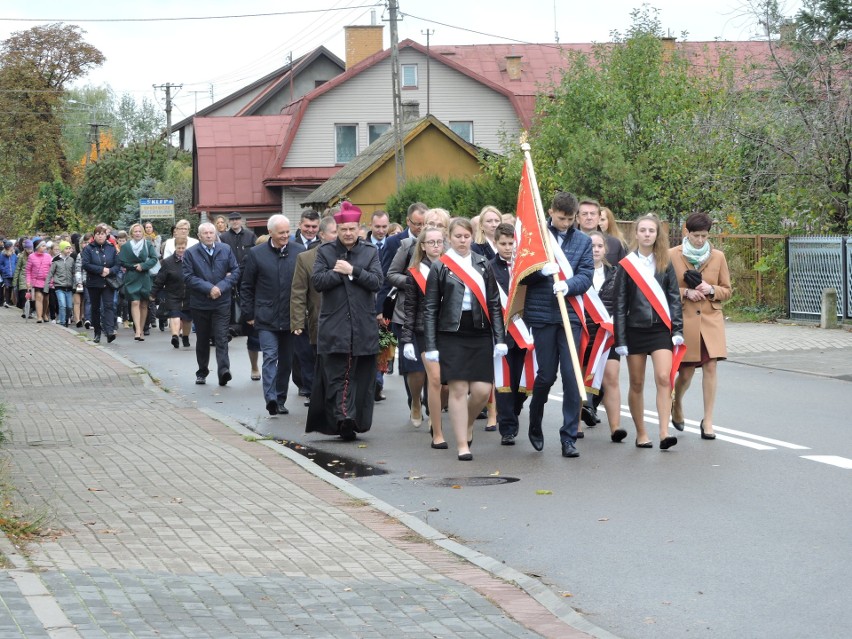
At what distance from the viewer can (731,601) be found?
673 centimetres

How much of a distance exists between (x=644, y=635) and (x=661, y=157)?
28273 millimetres

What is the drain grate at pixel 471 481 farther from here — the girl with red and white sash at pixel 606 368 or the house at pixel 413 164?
the house at pixel 413 164

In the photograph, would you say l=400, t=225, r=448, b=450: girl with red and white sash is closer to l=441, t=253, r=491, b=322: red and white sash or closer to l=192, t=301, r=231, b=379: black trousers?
l=441, t=253, r=491, b=322: red and white sash

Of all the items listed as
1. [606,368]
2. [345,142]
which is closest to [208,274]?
[606,368]

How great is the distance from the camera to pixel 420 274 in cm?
1216

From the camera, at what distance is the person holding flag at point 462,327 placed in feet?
36.9

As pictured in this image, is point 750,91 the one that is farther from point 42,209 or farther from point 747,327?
point 42,209

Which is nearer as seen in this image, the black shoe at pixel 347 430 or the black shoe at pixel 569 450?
the black shoe at pixel 569 450

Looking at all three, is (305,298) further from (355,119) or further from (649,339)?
(355,119)

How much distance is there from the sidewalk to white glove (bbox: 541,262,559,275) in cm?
226

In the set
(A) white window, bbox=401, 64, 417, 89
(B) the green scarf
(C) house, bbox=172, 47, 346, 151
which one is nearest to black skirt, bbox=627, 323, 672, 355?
(B) the green scarf

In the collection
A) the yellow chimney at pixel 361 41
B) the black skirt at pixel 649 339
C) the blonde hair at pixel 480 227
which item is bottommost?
the black skirt at pixel 649 339

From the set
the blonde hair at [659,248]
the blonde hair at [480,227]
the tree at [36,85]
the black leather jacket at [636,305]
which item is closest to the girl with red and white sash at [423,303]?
the blonde hair at [480,227]

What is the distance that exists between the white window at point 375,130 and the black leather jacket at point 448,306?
53607 millimetres
